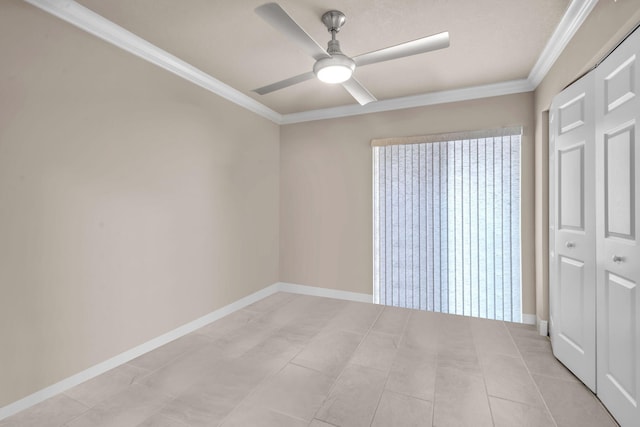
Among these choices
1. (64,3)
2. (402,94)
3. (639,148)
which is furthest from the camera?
(402,94)

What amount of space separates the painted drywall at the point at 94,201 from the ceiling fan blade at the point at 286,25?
59.5 inches

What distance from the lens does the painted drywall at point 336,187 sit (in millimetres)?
3580

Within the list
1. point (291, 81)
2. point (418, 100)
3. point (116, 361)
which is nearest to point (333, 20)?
point (291, 81)

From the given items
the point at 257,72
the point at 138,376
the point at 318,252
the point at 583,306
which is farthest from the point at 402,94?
the point at 138,376

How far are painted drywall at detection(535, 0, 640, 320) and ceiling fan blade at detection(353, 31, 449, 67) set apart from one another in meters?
0.89

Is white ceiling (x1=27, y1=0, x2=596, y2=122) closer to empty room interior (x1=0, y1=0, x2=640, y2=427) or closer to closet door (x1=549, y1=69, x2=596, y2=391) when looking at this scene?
empty room interior (x1=0, y1=0, x2=640, y2=427)

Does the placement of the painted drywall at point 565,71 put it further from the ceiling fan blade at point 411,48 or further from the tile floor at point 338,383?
the ceiling fan blade at point 411,48

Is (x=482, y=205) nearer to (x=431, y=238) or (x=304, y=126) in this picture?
(x=431, y=238)

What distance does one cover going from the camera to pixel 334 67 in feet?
6.35

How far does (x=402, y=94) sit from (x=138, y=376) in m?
3.77

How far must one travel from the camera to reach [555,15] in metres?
2.05

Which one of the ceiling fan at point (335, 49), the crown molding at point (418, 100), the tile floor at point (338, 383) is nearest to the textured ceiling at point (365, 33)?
the crown molding at point (418, 100)

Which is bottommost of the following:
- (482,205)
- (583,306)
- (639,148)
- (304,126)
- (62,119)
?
(583,306)

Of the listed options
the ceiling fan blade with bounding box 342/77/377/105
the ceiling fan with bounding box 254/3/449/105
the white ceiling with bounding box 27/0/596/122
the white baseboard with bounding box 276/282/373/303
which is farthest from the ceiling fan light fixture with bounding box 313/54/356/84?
the white baseboard with bounding box 276/282/373/303
